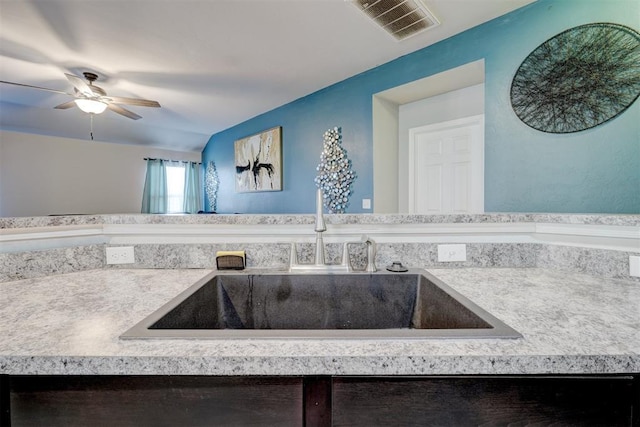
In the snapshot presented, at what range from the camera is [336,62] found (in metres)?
2.89

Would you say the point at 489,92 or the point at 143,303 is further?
the point at 489,92

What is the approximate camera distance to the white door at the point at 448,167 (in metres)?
2.76

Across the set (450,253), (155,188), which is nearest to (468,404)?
(450,253)

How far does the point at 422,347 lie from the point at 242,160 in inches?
191

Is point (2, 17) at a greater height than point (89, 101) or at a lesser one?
greater

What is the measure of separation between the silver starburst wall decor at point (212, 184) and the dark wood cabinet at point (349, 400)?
5747mm

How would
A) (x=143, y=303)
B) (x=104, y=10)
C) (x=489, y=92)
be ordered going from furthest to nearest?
(x=489, y=92) < (x=104, y=10) < (x=143, y=303)

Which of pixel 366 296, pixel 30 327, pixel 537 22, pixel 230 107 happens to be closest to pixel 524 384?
pixel 366 296

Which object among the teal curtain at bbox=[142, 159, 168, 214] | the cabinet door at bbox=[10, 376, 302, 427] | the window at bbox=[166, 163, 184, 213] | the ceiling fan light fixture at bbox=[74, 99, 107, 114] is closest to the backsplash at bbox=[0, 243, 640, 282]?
the cabinet door at bbox=[10, 376, 302, 427]

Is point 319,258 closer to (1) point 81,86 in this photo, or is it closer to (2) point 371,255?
(2) point 371,255

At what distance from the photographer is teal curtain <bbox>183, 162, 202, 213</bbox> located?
6348 mm

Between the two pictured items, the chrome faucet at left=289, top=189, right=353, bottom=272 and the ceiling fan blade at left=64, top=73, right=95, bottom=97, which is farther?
the ceiling fan blade at left=64, top=73, right=95, bottom=97

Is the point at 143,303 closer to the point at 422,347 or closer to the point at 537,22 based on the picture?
the point at 422,347

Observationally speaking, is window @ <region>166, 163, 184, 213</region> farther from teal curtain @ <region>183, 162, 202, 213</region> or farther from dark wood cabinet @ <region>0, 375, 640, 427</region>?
dark wood cabinet @ <region>0, 375, 640, 427</region>
